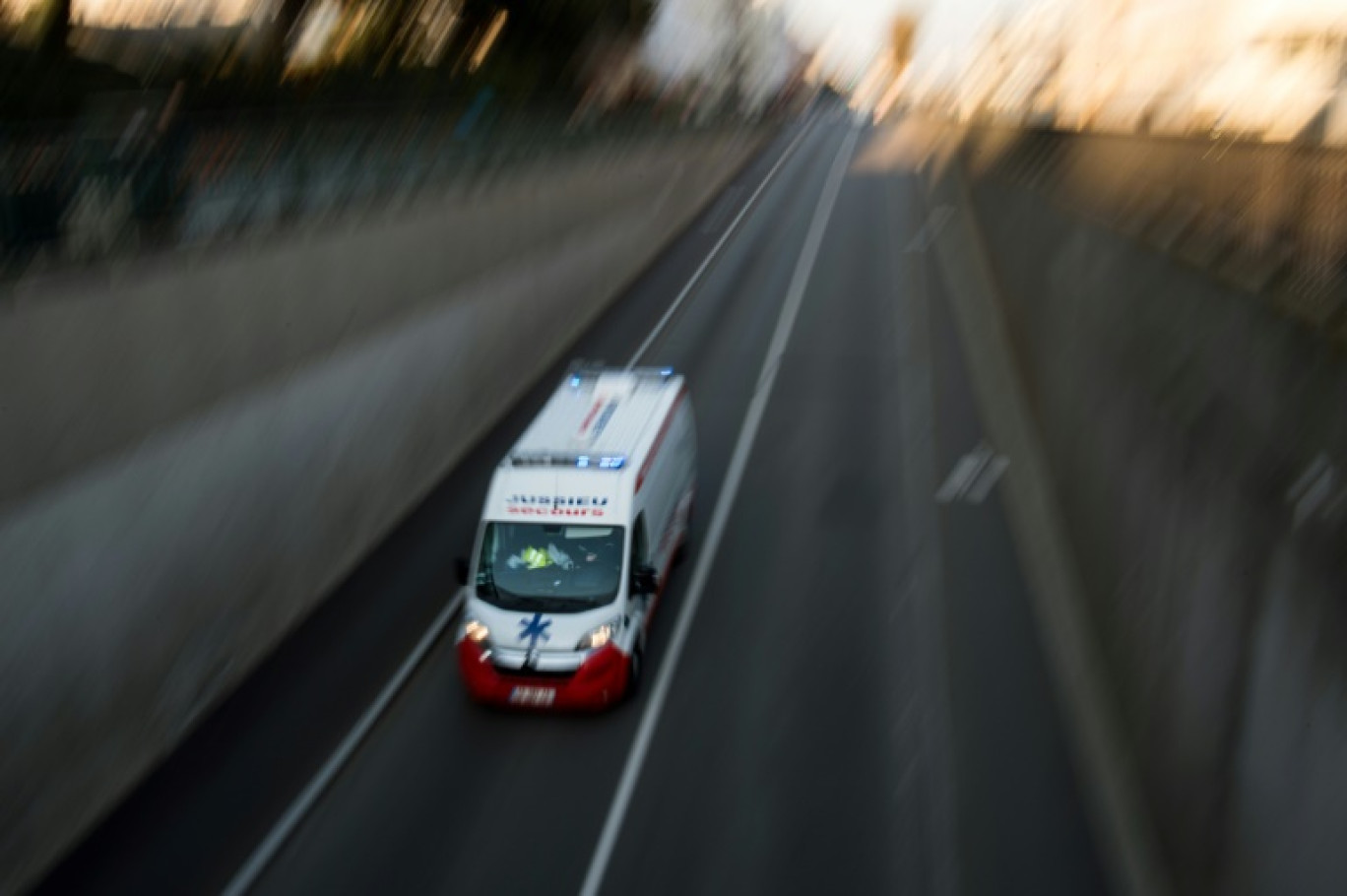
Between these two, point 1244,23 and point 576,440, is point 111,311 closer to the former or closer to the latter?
point 576,440

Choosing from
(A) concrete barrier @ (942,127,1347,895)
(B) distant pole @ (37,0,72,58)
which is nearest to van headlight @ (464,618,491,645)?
(A) concrete barrier @ (942,127,1347,895)

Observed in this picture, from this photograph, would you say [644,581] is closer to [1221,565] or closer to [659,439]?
[659,439]

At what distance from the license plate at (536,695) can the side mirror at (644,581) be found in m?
1.32

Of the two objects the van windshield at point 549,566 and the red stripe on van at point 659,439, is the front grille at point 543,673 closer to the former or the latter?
the van windshield at point 549,566

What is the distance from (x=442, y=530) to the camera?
1634 cm

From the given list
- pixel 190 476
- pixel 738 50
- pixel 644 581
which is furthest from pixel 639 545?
pixel 738 50

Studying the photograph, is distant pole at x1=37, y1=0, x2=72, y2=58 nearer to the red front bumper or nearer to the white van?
the white van

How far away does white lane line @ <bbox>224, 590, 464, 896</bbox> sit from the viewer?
10109mm

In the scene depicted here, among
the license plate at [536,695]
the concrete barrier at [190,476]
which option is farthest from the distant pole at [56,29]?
the license plate at [536,695]

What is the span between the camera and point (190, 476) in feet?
39.4

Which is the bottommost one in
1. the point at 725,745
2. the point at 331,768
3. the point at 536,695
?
the point at 331,768

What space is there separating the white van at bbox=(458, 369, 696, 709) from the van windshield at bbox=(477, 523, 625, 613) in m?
0.01

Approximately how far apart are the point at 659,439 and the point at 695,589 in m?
1.97

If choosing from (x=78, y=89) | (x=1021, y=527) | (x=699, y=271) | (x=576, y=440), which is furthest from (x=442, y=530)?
(x=699, y=271)
